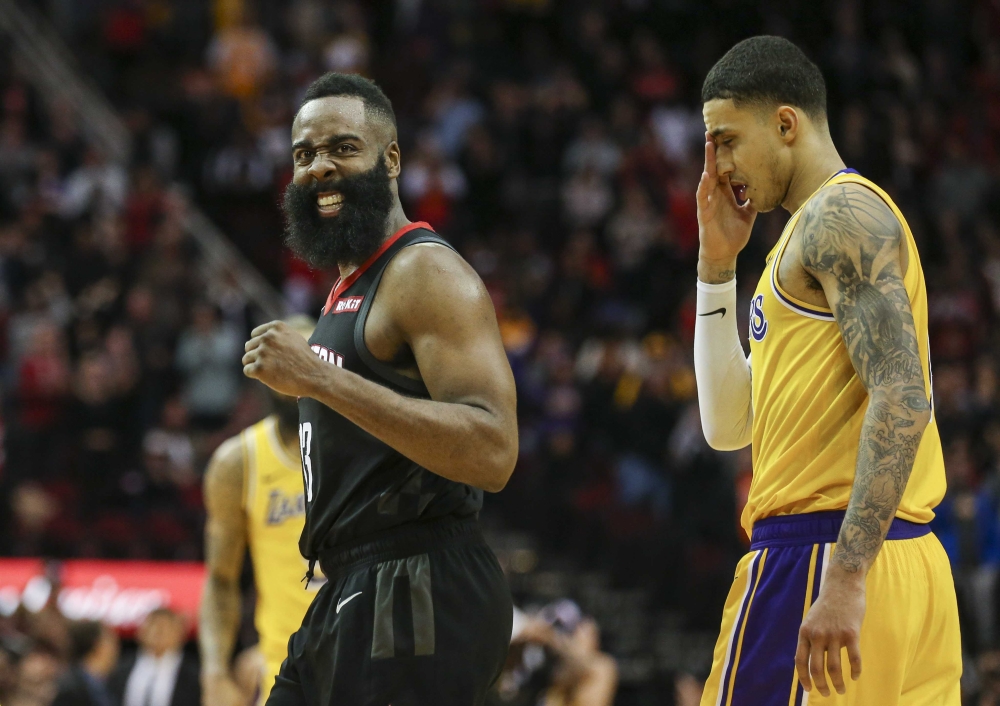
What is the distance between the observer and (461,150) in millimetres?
18031

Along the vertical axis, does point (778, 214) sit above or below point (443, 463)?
above

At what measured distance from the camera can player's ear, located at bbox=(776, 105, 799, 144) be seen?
4305 mm

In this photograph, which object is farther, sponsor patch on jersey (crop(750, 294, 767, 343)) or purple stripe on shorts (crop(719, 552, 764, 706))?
sponsor patch on jersey (crop(750, 294, 767, 343))

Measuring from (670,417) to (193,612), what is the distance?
5.34 metres

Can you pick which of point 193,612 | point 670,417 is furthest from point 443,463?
point 670,417

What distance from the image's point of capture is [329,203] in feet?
14.7

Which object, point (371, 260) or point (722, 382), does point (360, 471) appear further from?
point (722, 382)

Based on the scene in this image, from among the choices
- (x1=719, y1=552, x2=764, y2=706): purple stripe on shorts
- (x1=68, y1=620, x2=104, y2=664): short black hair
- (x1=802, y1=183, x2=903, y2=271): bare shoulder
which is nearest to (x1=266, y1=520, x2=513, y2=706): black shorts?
(x1=719, y1=552, x2=764, y2=706): purple stripe on shorts

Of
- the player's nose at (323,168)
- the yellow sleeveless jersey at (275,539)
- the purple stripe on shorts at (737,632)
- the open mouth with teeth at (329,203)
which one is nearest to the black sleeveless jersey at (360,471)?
the open mouth with teeth at (329,203)

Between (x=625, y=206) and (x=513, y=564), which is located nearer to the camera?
(x=513, y=564)

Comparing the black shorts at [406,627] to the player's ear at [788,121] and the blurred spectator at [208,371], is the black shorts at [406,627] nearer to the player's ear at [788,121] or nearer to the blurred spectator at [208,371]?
the player's ear at [788,121]

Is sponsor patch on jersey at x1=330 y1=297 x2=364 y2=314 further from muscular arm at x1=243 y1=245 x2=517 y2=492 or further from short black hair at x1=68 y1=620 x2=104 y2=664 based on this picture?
short black hair at x1=68 y1=620 x2=104 y2=664

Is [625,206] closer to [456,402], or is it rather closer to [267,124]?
[267,124]

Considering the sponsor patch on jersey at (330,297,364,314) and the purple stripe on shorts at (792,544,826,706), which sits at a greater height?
the sponsor patch on jersey at (330,297,364,314)
